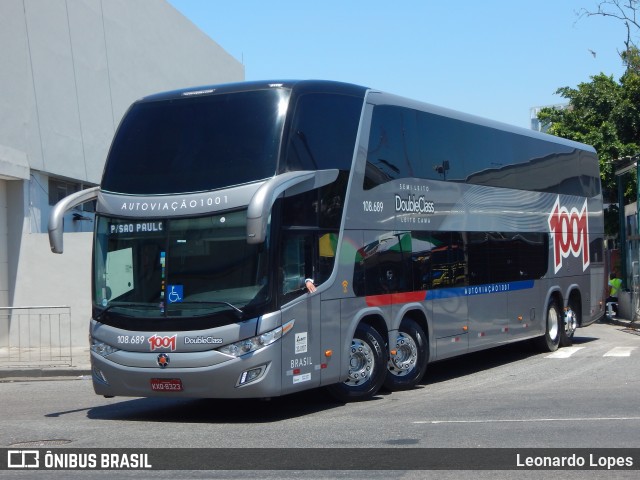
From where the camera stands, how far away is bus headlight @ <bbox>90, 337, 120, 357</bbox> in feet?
39.2

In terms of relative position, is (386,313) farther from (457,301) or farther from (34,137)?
(34,137)

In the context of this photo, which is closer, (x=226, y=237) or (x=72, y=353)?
(x=226, y=237)

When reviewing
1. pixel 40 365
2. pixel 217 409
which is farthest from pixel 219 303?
pixel 40 365

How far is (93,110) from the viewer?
26406mm

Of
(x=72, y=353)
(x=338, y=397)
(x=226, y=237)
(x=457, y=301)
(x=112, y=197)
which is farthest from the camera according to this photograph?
(x=72, y=353)

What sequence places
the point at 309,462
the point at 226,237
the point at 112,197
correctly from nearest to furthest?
the point at 309,462 < the point at 226,237 < the point at 112,197

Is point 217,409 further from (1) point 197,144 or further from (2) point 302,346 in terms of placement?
(1) point 197,144

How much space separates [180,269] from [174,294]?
0.32 meters

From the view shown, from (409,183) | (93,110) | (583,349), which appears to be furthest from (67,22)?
(583,349)

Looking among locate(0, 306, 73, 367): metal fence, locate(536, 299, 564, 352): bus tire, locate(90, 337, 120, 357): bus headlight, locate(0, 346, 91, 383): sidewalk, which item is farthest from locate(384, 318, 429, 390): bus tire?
locate(0, 306, 73, 367): metal fence

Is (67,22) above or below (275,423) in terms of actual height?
above

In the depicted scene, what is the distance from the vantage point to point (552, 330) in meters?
20.6

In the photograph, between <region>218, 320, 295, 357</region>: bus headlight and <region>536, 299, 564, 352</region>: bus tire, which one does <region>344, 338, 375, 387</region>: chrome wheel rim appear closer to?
<region>218, 320, 295, 357</region>: bus headlight

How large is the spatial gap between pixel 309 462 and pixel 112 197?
5112 millimetres
